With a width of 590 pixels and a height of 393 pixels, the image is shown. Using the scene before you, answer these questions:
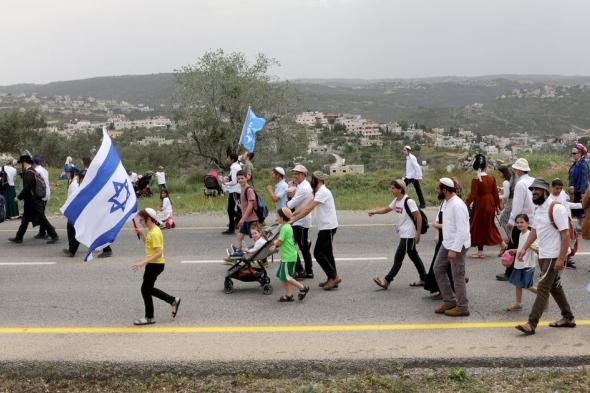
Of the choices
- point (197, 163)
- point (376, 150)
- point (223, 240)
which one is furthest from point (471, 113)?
point (223, 240)

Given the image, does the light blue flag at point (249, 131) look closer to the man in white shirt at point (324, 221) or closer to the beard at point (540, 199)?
the man in white shirt at point (324, 221)

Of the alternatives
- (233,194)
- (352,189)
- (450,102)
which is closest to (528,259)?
(233,194)

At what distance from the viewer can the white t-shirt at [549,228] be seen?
6262 millimetres

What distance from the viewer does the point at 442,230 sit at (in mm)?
7223

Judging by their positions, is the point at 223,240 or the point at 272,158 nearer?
the point at 223,240

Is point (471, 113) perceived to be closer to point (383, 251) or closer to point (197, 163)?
point (197, 163)

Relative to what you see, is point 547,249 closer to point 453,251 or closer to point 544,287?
point 544,287

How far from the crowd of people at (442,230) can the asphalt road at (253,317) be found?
28 cm

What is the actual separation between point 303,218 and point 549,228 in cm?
349

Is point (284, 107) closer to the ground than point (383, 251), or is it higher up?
higher up

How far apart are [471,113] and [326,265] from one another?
306 ft

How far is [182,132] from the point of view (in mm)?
35312

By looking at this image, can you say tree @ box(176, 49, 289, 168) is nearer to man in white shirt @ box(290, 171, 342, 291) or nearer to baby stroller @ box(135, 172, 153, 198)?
baby stroller @ box(135, 172, 153, 198)

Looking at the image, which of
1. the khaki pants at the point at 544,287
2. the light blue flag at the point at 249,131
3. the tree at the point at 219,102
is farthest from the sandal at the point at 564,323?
the tree at the point at 219,102
